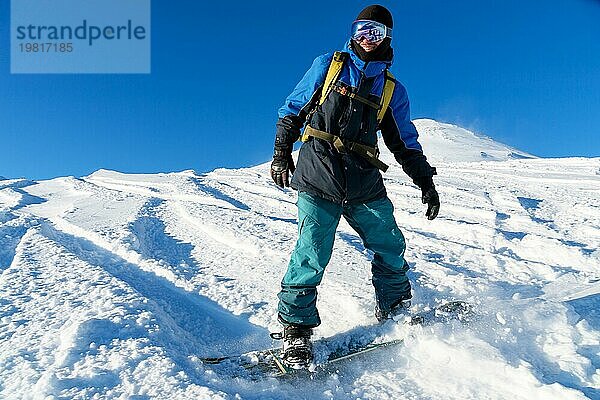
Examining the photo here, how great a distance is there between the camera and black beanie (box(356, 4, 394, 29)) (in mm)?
2830

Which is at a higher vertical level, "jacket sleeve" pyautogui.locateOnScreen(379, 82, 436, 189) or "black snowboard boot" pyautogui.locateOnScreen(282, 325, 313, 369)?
"jacket sleeve" pyautogui.locateOnScreen(379, 82, 436, 189)

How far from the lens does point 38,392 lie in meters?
1.89

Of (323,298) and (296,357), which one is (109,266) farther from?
(296,357)

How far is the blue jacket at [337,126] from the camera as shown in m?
2.80

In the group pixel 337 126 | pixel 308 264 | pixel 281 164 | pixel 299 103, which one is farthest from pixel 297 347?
pixel 299 103

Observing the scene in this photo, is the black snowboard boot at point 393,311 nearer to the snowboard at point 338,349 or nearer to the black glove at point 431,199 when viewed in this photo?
the snowboard at point 338,349

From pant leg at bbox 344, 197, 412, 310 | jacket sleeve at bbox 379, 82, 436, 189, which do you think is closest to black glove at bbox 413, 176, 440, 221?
jacket sleeve at bbox 379, 82, 436, 189

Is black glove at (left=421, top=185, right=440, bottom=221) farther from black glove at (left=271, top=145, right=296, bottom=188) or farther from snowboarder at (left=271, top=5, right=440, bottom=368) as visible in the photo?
black glove at (left=271, top=145, right=296, bottom=188)

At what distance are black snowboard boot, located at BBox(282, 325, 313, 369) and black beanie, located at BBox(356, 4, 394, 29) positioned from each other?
1941 millimetres

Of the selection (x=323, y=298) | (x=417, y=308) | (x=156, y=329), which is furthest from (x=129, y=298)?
(x=417, y=308)

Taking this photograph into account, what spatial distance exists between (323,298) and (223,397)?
179cm

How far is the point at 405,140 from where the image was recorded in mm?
3211

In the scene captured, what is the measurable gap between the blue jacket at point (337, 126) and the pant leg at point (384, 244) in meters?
0.10

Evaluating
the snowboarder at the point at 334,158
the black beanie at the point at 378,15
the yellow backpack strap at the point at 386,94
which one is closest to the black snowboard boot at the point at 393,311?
the snowboarder at the point at 334,158
